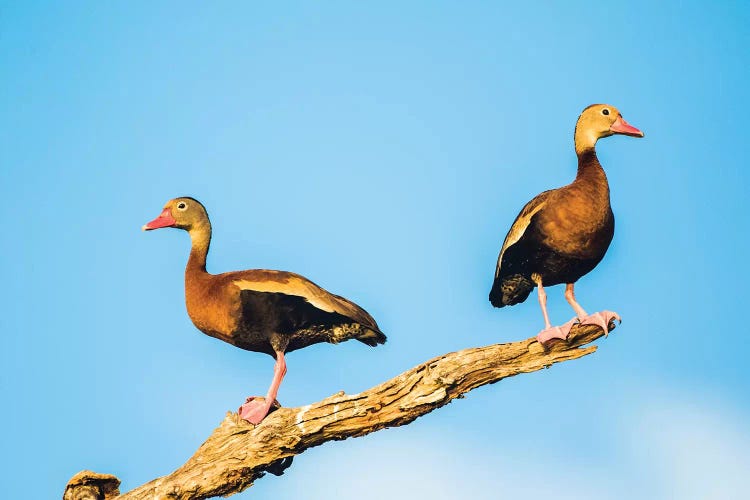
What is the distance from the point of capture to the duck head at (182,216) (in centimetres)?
1008

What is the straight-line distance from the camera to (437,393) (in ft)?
26.0

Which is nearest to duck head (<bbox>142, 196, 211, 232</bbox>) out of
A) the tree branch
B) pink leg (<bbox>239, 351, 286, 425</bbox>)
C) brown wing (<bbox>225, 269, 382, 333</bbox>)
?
brown wing (<bbox>225, 269, 382, 333</bbox>)

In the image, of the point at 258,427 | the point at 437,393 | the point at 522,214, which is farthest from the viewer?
the point at 522,214

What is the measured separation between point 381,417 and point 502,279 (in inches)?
80.2

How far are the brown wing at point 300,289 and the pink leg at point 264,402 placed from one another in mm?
593

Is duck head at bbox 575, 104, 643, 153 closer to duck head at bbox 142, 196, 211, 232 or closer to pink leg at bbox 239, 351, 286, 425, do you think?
pink leg at bbox 239, 351, 286, 425

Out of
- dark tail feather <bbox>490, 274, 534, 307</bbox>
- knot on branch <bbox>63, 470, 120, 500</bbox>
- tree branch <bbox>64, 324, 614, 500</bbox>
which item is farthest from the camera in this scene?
dark tail feather <bbox>490, 274, 534, 307</bbox>

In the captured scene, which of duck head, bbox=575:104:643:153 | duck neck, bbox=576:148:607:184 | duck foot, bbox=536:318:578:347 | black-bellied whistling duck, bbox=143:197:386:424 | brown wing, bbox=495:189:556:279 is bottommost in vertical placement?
duck foot, bbox=536:318:578:347

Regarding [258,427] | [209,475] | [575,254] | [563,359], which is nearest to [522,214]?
[575,254]

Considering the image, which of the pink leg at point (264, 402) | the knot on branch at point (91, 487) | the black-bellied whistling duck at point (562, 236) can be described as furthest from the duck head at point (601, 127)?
the knot on branch at point (91, 487)

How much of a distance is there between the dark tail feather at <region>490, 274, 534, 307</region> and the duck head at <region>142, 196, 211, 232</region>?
2.97 meters

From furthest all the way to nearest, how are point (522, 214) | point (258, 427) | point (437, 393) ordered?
point (522, 214)
point (258, 427)
point (437, 393)

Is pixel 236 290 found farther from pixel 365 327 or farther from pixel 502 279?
pixel 502 279

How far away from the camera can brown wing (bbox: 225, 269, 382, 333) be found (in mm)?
9133
